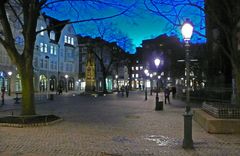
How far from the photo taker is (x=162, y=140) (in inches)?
472

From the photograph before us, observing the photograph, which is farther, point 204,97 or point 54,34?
point 54,34

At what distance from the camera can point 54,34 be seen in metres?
80.8

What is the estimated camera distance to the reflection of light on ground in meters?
11.4

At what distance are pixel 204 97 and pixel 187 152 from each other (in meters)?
25.7

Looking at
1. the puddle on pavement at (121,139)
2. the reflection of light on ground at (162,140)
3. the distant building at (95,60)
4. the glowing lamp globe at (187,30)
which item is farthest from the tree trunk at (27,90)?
the distant building at (95,60)

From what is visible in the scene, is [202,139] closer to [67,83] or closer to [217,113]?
[217,113]

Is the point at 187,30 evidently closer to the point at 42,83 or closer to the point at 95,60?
the point at 42,83

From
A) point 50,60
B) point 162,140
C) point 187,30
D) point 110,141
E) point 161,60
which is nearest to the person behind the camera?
point 187,30

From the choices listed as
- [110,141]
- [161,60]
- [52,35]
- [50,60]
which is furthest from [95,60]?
[110,141]

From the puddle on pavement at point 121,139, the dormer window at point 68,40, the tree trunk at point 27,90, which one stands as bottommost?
the puddle on pavement at point 121,139

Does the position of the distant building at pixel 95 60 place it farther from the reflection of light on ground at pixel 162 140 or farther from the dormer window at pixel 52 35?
the reflection of light on ground at pixel 162 140

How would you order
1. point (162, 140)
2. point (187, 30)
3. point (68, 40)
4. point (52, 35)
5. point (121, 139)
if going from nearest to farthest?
point (187, 30)
point (162, 140)
point (121, 139)
point (52, 35)
point (68, 40)

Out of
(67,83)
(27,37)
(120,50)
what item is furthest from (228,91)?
(67,83)

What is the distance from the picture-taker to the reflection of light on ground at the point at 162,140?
11.4 m
